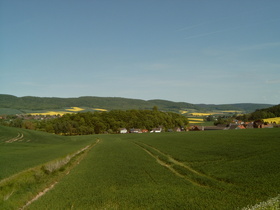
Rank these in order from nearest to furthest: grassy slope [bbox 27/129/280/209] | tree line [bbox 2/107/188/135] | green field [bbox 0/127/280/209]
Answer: grassy slope [bbox 27/129/280/209] → green field [bbox 0/127/280/209] → tree line [bbox 2/107/188/135]

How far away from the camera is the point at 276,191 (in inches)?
666

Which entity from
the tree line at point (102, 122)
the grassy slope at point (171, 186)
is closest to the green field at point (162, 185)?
the grassy slope at point (171, 186)

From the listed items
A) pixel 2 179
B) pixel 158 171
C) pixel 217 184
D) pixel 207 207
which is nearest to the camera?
pixel 207 207

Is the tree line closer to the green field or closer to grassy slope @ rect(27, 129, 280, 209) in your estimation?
the green field

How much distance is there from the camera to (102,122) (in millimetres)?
140375

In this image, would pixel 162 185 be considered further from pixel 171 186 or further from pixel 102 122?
pixel 102 122

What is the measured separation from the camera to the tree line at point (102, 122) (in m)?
131

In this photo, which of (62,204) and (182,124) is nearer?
(62,204)

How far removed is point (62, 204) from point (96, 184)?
5.45 metres

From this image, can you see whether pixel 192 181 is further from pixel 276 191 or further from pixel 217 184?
pixel 276 191

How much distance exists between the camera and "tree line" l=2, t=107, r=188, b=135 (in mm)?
131375

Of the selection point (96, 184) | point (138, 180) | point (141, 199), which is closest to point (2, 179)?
point (96, 184)

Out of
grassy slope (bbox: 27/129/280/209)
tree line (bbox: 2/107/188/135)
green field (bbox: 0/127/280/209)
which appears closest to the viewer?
grassy slope (bbox: 27/129/280/209)

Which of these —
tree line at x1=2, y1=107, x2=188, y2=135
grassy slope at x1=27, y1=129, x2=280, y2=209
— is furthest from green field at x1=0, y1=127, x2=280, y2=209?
tree line at x1=2, y1=107, x2=188, y2=135
